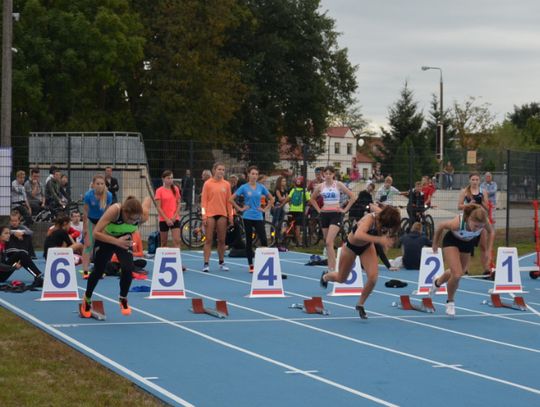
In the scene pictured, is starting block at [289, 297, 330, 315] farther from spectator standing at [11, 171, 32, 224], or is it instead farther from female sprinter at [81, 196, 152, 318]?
spectator standing at [11, 171, 32, 224]

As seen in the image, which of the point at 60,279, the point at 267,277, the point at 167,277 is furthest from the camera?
the point at 267,277

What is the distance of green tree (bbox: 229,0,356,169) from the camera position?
58634 millimetres

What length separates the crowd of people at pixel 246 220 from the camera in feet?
42.8

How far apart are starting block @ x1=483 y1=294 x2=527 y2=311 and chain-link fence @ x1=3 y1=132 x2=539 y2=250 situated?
33.3 ft

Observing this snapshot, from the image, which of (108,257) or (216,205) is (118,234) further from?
(216,205)

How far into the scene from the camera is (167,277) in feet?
51.9

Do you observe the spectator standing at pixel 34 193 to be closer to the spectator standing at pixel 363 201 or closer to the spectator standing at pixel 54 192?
the spectator standing at pixel 54 192

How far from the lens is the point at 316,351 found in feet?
37.3

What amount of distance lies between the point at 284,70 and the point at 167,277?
43.7 m

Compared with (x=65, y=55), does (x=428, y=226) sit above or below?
below

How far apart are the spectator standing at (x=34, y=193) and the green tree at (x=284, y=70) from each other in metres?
31.7

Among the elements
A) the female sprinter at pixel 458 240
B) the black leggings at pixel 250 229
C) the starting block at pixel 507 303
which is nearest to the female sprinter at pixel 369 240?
the female sprinter at pixel 458 240

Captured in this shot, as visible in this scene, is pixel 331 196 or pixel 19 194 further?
pixel 19 194

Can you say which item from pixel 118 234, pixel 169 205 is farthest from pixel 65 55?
pixel 118 234
